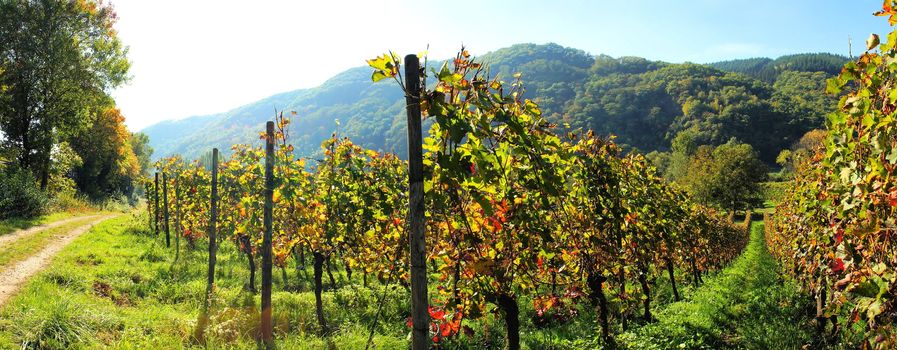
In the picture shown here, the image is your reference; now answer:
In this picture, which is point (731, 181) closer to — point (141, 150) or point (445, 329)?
point (445, 329)

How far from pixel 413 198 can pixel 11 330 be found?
26.3 ft

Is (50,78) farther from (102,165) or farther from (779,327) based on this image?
(779,327)

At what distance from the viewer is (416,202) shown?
8.83 ft

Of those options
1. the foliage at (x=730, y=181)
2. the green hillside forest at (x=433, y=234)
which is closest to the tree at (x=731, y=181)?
the foliage at (x=730, y=181)

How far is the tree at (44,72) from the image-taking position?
22.8 metres

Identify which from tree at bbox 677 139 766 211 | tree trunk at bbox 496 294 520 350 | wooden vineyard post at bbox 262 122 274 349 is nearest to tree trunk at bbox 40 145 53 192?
wooden vineyard post at bbox 262 122 274 349

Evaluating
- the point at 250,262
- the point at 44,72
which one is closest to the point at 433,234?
the point at 250,262

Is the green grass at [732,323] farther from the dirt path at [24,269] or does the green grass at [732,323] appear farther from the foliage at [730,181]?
the foliage at [730,181]

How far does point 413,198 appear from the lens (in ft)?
8.79

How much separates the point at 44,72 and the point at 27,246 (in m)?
15.1

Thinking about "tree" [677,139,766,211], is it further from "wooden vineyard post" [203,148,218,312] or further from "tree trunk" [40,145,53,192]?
"tree trunk" [40,145,53,192]

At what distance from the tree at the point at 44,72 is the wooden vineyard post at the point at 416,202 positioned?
27.7 m

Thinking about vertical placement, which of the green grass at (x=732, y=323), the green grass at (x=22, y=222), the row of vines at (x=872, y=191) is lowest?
the green grass at (x=732, y=323)

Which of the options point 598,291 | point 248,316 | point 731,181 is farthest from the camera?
point 731,181
